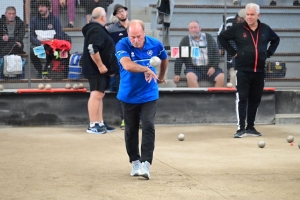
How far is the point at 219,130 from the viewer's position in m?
12.4

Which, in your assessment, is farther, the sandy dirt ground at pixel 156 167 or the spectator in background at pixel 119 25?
the spectator in background at pixel 119 25

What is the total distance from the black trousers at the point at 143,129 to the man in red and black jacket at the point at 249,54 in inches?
154

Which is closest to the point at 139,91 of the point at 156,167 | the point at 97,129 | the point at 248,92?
the point at 156,167

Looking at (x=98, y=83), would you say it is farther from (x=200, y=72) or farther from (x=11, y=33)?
(x=200, y=72)

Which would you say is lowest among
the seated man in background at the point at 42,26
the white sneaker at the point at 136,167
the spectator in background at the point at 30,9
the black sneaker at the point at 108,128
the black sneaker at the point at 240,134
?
the black sneaker at the point at 108,128

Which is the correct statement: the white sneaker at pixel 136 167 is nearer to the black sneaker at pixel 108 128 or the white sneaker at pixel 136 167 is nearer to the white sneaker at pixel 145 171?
the white sneaker at pixel 145 171

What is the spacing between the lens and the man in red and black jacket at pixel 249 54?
11.0 metres

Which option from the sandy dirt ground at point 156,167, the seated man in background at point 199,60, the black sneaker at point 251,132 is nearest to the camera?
the sandy dirt ground at point 156,167

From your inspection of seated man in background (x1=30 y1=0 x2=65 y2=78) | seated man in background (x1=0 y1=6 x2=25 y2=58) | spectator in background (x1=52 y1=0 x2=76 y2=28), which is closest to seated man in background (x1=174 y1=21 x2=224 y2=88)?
spectator in background (x1=52 y1=0 x2=76 y2=28)

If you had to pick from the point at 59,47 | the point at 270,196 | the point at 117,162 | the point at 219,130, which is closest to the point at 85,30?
the point at 59,47

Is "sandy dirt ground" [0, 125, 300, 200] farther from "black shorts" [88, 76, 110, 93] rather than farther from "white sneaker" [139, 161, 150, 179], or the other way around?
"black shorts" [88, 76, 110, 93]

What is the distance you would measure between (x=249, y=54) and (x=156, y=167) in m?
3.64

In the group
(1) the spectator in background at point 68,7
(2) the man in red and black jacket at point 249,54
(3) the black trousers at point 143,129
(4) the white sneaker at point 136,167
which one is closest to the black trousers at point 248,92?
(2) the man in red and black jacket at point 249,54

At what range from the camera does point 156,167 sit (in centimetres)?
812
